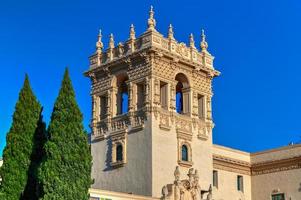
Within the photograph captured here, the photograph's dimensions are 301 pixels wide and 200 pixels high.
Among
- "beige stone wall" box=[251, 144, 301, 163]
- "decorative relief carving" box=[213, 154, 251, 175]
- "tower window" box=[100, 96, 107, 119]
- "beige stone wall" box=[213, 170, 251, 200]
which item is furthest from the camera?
"beige stone wall" box=[251, 144, 301, 163]

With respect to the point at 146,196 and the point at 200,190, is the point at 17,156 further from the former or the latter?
the point at 200,190

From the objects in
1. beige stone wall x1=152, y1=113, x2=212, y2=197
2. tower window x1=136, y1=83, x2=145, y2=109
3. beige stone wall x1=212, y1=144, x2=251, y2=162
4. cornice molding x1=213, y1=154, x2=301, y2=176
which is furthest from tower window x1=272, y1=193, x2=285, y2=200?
tower window x1=136, y1=83, x2=145, y2=109

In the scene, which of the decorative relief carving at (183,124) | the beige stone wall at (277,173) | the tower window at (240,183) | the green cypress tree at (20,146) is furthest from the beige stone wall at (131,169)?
the beige stone wall at (277,173)

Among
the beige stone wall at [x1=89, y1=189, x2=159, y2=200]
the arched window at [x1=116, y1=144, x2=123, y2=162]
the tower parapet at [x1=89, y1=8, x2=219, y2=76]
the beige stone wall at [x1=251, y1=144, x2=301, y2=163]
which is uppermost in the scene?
the tower parapet at [x1=89, y1=8, x2=219, y2=76]

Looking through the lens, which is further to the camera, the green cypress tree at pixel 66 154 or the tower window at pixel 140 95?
the tower window at pixel 140 95

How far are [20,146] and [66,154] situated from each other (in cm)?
397

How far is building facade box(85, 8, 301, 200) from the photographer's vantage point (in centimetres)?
4925

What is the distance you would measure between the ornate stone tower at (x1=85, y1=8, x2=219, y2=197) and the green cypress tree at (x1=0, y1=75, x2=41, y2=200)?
1144 centimetres

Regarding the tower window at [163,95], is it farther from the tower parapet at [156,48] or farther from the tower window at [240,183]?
the tower window at [240,183]

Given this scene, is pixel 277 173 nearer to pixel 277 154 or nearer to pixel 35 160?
pixel 277 154

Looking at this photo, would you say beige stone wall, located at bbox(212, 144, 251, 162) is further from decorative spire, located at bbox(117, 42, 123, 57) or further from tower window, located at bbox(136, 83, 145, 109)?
decorative spire, located at bbox(117, 42, 123, 57)

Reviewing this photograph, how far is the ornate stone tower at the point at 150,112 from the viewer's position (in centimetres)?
4953

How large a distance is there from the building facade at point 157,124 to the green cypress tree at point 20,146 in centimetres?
912

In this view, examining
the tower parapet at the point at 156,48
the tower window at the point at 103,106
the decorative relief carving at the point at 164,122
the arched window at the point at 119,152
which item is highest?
the tower parapet at the point at 156,48
